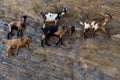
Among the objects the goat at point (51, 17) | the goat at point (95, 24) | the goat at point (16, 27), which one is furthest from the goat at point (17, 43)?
the goat at point (95, 24)

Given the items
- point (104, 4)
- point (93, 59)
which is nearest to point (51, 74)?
point (93, 59)

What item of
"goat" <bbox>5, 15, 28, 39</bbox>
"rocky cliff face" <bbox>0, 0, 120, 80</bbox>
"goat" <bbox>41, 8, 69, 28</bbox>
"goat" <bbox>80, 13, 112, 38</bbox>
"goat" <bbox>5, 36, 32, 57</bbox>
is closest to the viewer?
"rocky cliff face" <bbox>0, 0, 120, 80</bbox>

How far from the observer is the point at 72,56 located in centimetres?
1006

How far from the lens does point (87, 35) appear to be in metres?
10.7

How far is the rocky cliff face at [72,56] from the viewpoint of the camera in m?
9.65

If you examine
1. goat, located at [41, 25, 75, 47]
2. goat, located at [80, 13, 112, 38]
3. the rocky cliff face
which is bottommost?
the rocky cliff face

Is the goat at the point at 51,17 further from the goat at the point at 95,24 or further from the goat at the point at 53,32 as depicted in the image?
the goat at the point at 95,24

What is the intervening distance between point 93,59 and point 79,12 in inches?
92.0

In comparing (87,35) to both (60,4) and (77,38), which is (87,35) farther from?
(60,4)

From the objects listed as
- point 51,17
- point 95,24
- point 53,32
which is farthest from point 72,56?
point 51,17

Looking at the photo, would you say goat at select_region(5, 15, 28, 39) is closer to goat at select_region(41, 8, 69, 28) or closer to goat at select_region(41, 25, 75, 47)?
goat at select_region(41, 8, 69, 28)

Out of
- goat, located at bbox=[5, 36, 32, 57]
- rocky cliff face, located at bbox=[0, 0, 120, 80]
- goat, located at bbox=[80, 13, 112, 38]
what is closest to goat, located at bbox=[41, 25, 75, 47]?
rocky cliff face, located at bbox=[0, 0, 120, 80]

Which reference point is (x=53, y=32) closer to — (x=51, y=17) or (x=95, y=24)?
(x=51, y=17)

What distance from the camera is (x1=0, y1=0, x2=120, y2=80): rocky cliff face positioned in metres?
9.65
